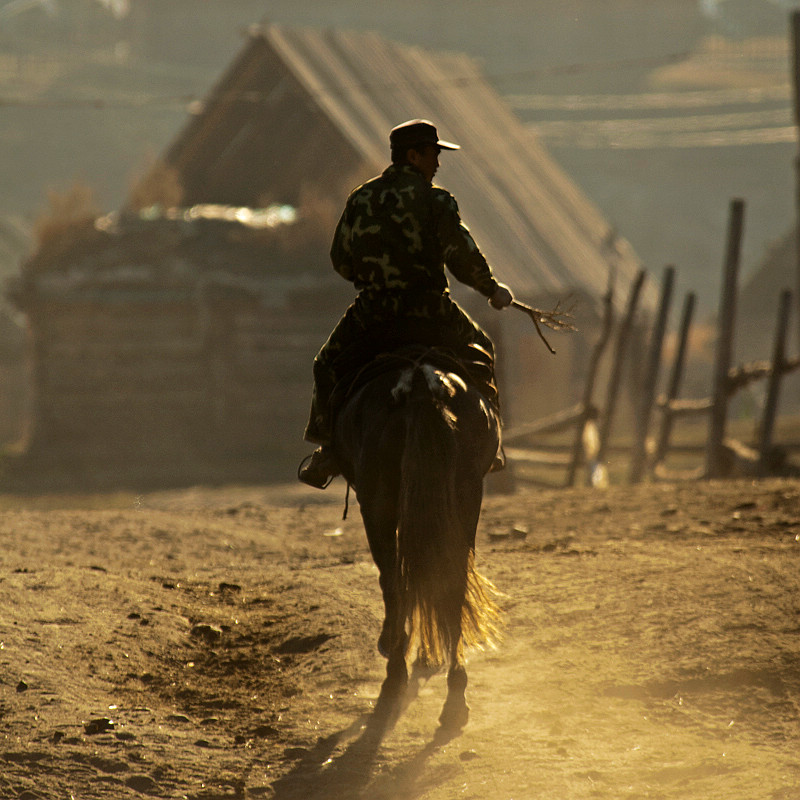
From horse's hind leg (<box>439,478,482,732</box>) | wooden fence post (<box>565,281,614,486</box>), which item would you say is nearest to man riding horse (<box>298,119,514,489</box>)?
horse's hind leg (<box>439,478,482,732</box>)

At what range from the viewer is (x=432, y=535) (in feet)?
15.3

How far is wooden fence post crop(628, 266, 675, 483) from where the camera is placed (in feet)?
41.9

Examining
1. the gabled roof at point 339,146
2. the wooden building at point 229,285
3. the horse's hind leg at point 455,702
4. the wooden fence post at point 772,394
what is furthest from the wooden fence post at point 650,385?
the gabled roof at point 339,146

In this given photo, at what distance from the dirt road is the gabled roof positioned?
577 inches

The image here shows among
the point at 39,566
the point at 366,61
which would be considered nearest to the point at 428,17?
the point at 366,61

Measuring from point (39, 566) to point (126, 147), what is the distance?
2478 inches

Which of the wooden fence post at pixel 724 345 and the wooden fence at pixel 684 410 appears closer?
the wooden fence at pixel 684 410

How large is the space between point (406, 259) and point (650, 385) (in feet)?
27.0

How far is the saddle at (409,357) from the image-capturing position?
197 inches

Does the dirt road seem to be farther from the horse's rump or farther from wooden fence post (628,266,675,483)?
wooden fence post (628,266,675,483)

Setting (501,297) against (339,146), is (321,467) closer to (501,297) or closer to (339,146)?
(501,297)

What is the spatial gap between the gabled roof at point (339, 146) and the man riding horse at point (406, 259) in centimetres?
1558

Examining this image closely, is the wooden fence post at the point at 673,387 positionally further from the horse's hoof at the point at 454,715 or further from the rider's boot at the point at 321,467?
the horse's hoof at the point at 454,715

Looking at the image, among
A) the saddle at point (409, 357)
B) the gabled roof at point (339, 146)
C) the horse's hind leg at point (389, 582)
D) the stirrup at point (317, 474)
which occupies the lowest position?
the horse's hind leg at point (389, 582)
